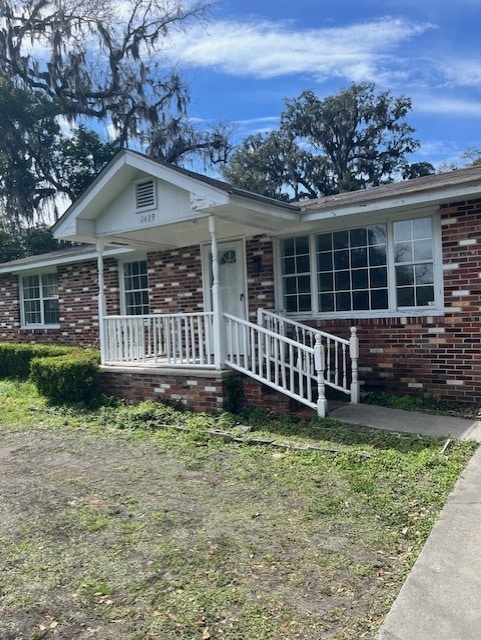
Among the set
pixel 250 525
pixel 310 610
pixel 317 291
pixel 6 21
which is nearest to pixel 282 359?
pixel 317 291

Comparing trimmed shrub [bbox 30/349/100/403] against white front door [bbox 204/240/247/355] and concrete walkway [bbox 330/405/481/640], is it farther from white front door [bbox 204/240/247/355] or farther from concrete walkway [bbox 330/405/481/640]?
concrete walkway [bbox 330/405/481/640]

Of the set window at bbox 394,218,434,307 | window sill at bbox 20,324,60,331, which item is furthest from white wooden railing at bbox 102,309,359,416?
window sill at bbox 20,324,60,331

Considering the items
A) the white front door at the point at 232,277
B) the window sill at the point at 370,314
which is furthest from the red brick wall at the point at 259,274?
the window sill at the point at 370,314

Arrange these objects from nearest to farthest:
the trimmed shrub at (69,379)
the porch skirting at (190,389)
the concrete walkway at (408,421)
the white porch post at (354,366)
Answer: the concrete walkway at (408,421), the white porch post at (354,366), the porch skirting at (190,389), the trimmed shrub at (69,379)

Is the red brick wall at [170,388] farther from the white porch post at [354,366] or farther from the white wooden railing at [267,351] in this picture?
the white porch post at [354,366]

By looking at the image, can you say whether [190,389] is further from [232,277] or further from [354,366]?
[232,277]

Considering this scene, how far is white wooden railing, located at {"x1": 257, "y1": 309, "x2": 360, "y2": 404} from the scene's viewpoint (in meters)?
7.67

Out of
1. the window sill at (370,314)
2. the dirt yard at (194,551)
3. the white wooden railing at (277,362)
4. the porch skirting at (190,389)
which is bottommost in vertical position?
the dirt yard at (194,551)

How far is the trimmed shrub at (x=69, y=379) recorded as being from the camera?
8961 millimetres

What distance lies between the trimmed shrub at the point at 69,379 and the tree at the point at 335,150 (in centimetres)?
2436

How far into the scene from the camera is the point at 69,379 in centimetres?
895

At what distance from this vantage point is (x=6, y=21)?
24.0 metres

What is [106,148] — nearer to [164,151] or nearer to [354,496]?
[164,151]

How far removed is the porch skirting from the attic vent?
105 inches
